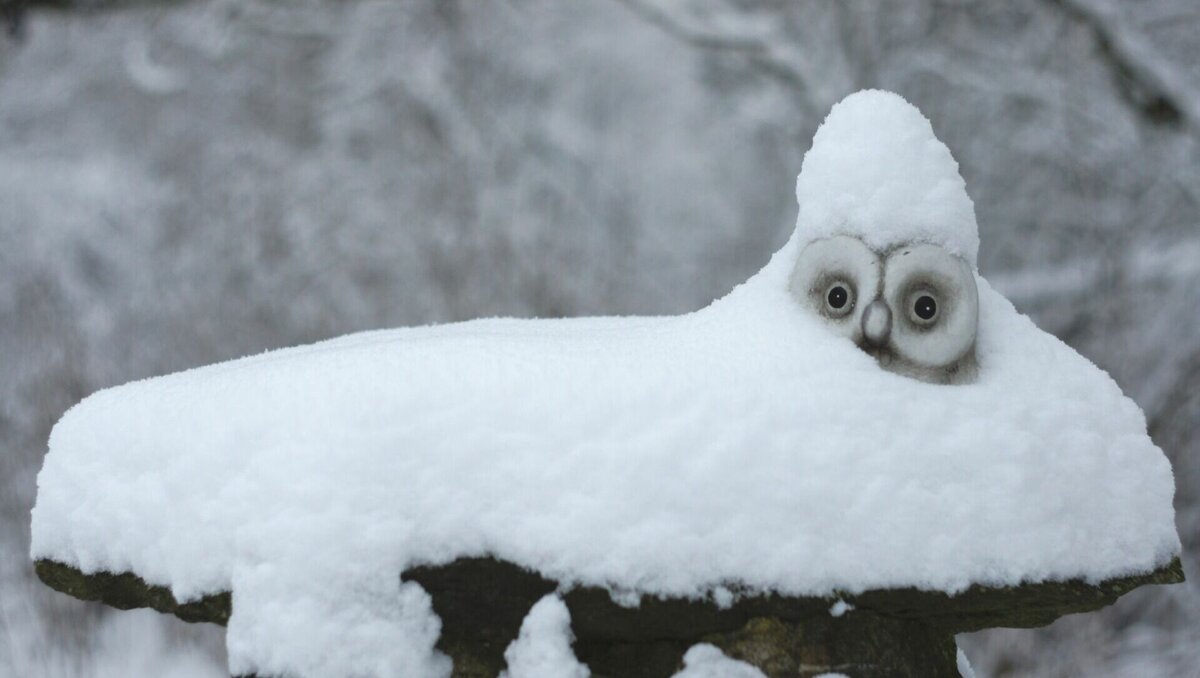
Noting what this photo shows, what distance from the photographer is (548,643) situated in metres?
1.76

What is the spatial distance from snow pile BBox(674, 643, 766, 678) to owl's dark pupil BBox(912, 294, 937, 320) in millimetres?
639

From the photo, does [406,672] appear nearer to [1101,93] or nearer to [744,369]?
[744,369]

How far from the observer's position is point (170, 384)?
2.09 metres

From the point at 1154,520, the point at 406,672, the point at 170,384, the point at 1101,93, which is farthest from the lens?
the point at 1101,93

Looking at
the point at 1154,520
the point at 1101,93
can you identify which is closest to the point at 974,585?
the point at 1154,520

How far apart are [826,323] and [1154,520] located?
2.07 feet

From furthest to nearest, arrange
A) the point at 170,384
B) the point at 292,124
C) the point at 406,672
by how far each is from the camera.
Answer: the point at 292,124 < the point at 170,384 < the point at 406,672

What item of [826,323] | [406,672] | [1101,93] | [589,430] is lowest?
[406,672]

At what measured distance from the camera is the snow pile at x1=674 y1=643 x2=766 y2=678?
180 cm

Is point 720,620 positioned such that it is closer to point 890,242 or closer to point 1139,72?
point 890,242

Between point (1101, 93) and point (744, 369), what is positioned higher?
point (1101, 93)

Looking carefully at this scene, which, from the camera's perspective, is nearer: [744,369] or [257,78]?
[744,369]

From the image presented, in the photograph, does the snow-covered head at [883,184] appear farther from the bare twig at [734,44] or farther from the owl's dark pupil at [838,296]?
the bare twig at [734,44]

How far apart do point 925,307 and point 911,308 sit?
1.0 inches
